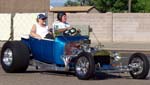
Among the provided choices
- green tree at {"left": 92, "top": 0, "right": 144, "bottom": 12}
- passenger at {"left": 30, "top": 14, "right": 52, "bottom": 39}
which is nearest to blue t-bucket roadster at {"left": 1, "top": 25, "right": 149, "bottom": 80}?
passenger at {"left": 30, "top": 14, "right": 52, "bottom": 39}

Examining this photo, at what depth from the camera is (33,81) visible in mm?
12422

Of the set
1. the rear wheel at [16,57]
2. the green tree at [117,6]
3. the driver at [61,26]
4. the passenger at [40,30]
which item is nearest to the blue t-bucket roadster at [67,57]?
the rear wheel at [16,57]

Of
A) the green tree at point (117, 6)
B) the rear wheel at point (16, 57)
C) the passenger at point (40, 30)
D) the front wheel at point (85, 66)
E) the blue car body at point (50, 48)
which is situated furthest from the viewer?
the green tree at point (117, 6)

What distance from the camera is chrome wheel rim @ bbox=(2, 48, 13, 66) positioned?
14.1 metres

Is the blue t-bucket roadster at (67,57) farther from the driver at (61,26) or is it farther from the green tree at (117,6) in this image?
the green tree at (117,6)

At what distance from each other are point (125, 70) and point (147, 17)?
24.1m

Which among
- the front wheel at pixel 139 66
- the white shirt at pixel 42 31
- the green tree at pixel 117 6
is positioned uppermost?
the green tree at pixel 117 6

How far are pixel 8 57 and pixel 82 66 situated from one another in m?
2.47

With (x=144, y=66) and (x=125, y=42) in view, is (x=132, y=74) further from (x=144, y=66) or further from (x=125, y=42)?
(x=125, y=42)

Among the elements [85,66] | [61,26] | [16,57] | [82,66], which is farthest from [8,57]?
[85,66]

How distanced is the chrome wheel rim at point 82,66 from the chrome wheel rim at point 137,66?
4.18 ft

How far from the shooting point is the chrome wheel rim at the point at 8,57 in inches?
556

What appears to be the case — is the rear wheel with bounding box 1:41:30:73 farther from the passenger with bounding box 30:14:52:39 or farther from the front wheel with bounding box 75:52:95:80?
the front wheel with bounding box 75:52:95:80

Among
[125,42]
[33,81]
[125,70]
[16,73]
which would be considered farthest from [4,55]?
[125,42]
